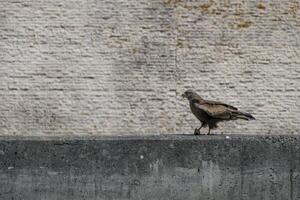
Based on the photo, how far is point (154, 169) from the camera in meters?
5.95

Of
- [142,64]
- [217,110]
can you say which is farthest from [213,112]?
[142,64]

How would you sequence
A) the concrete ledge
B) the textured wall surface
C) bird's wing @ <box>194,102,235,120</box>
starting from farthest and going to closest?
the textured wall surface < bird's wing @ <box>194,102,235,120</box> < the concrete ledge

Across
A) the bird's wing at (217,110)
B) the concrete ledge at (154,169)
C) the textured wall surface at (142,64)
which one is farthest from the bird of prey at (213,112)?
the textured wall surface at (142,64)

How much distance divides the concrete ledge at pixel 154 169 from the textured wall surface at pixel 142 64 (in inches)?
385

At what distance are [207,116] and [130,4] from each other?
834 centimetres

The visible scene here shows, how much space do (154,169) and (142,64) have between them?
1005cm

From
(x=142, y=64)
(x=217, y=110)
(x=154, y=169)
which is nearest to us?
(x=154, y=169)

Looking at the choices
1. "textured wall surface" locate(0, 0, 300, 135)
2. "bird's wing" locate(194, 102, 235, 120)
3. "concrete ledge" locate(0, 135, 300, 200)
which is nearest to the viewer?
"concrete ledge" locate(0, 135, 300, 200)

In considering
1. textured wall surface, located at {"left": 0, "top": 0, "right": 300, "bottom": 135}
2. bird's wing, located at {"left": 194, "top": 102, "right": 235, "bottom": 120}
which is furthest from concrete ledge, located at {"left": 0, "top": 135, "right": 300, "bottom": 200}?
textured wall surface, located at {"left": 0, "top": 0, "right": 300, "bottom": 135}

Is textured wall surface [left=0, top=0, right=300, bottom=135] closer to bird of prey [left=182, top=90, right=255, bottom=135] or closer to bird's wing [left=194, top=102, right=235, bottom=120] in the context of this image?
bird of prey [left=182, top=90, right=255, bottom=135]

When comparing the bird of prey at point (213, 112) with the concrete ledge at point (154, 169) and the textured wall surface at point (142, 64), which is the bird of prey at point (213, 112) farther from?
the textured wall surface at point (142, 64)

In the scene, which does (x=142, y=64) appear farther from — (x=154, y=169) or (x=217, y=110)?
(x=154, y=169)

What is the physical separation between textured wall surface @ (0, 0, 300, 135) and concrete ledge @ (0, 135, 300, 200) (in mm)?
9789

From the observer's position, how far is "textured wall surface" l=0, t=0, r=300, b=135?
51.9 ft
